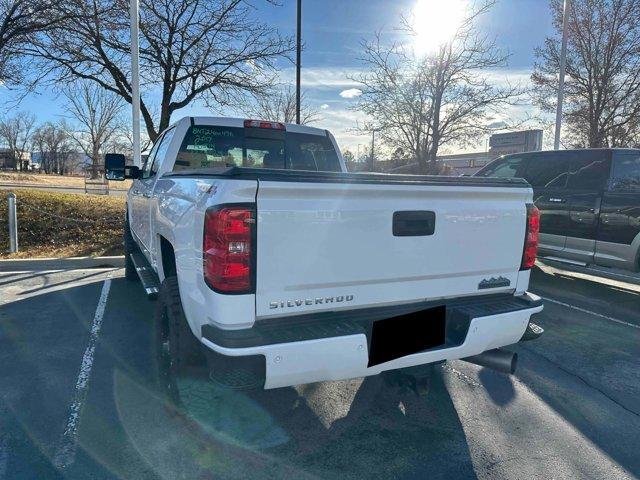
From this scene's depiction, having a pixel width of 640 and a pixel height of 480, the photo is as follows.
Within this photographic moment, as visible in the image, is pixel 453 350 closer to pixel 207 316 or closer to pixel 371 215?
pixel 371 215

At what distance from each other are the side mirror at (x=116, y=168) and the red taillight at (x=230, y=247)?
381 cm

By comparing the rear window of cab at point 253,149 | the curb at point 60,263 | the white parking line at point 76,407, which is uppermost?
the rear window of cab at point 253,149

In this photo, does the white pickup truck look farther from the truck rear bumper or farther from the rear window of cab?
the rear window of cab

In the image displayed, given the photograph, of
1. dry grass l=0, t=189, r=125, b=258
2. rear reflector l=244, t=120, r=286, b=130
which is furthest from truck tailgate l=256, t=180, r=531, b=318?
dry grass l=0, t=189, r=125, b=258

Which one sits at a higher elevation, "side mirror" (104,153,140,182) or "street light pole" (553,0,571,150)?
"street light pole" (553,0,571,150)

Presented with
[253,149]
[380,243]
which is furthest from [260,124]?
[380,243]

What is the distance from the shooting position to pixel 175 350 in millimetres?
2885

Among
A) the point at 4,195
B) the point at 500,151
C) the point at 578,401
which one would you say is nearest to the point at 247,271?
the point at 578,401

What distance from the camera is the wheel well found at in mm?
3590

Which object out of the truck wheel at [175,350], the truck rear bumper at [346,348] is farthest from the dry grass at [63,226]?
the truck rear bumper at [346,348]

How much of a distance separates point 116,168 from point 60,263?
11.6ft

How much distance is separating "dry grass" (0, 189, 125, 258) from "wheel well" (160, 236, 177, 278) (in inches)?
235

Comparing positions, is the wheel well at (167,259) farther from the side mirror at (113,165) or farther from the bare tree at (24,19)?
the bare tree at (24,19)

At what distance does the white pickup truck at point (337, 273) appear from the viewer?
7.77 ft
